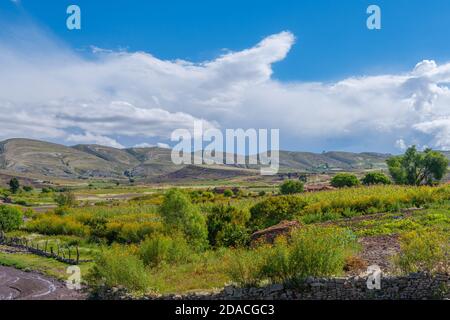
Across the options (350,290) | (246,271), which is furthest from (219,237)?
(350,290)

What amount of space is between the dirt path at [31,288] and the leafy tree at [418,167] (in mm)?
47491

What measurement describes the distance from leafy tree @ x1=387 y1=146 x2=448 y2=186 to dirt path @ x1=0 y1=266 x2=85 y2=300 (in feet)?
156

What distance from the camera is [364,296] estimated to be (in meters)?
11.0

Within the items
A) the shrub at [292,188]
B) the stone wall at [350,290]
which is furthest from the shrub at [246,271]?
the shrub at [292,188]

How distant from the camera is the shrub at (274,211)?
27.7 m

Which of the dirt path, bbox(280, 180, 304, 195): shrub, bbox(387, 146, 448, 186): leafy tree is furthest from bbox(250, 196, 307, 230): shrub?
bbox(387, 146, 448, 186): leafy tree

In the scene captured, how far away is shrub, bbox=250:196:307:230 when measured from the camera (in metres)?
27.7

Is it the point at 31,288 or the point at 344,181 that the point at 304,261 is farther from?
the point at 344,181

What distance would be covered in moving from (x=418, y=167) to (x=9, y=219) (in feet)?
159

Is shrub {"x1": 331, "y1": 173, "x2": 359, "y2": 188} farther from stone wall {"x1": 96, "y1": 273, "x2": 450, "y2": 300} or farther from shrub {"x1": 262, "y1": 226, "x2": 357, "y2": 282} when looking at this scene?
stone wall {"x1": 96, "y1": 273, "x2": 450, "y2": 300}

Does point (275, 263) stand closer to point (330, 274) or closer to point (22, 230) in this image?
point (330, 274)

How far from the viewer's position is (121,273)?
535 inches

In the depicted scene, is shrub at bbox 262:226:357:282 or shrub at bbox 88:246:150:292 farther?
shrub at bbox 88:246:150:292

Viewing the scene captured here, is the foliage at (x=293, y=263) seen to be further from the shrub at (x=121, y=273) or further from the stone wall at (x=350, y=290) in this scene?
the shrub at (x=121, y=273)
